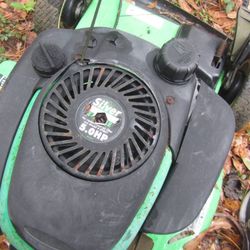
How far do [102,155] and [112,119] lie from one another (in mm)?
93

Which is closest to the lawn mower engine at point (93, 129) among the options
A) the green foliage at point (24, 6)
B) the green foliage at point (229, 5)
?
the green foliage at point (24, 6)

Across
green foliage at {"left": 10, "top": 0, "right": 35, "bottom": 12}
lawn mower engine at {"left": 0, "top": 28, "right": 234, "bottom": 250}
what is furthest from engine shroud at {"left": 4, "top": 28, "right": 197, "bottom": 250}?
green foliage at {"left": 10, "top": 0, "right": 35, "bottom": 12}

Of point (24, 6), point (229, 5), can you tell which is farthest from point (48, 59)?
point (229, 5)

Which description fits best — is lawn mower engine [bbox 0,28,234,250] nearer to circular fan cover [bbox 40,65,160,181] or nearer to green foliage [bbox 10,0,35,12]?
circular fan cover [bbox 40,65,160,181]

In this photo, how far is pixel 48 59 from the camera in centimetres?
122

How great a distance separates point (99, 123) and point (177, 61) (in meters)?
0.27

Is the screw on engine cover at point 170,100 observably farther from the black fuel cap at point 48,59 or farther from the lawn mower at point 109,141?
the black fuel cap at point 48,59

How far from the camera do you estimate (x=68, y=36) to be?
4.32ft

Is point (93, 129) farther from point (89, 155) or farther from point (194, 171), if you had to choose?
point (194, 171)

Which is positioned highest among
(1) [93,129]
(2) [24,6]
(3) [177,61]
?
(3) [177,61]

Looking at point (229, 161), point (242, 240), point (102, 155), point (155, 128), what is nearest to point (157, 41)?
point (155, 128)

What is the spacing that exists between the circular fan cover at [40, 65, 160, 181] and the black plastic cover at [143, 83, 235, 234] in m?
0.13

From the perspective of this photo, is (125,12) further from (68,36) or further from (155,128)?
(155,128)

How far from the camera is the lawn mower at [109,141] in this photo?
1.08 metres
